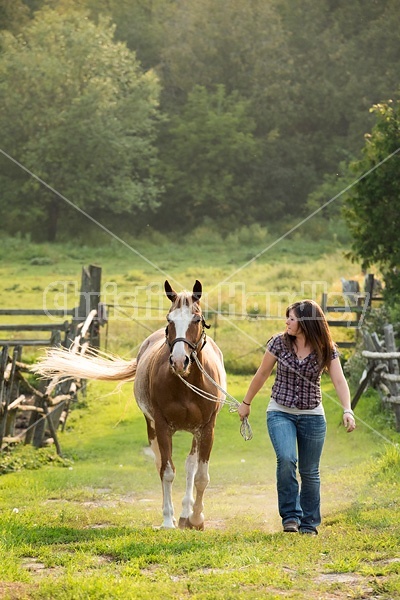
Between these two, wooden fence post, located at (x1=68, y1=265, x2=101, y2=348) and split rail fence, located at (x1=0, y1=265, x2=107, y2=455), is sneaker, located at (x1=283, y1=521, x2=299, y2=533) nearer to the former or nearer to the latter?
split rail fence, located at (x1=0, y1=265, x2=107, y2=455)

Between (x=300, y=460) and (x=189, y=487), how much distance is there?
1745mm

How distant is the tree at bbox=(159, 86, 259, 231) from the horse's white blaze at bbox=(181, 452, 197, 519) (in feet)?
131

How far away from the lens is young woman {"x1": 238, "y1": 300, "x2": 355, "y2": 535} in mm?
6629

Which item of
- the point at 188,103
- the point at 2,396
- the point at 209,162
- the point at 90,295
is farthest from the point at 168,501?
the point at 188,103

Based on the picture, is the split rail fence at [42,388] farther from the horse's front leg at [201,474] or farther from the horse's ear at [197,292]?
the horse's ear at [197,292]

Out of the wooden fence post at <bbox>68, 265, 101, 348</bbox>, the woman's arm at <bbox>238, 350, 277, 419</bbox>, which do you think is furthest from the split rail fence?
the woman's arm at <bbox>238, 350, 277, 419</bbox>

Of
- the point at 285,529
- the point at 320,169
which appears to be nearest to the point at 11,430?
the point at 285,529

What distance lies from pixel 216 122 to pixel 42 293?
24737 mm

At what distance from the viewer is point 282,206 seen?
5006cm

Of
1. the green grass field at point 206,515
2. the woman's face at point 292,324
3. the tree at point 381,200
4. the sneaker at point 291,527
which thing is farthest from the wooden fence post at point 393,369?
the woman's face at point 292,324

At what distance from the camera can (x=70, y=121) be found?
42656 mm

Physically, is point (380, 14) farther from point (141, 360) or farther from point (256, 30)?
point (141, 360)

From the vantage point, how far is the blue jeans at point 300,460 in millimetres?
6660

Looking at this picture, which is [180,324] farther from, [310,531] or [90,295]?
[90,295]
